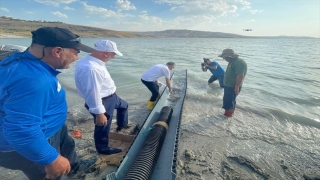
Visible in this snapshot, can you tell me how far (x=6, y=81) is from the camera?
167cm

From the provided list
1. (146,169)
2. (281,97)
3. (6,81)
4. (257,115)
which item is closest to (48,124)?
(6,81)

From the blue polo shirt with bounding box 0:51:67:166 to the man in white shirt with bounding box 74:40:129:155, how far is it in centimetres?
140

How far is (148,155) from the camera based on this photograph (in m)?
3.67

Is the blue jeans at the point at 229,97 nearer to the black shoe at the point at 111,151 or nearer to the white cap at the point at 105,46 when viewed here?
the black shoe at the point at 111,151

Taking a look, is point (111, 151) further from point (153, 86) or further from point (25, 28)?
point (25, 28)

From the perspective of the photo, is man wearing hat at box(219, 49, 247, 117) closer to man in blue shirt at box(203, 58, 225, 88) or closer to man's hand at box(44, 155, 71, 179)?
man in blue shirt at box(203, 58, 225, 88)

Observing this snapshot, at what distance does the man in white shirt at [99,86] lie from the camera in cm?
335

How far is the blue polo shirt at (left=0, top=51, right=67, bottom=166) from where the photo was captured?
1655 mm

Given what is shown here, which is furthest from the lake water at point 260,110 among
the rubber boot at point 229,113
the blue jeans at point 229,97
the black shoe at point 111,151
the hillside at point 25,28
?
the hillside at point 25,28

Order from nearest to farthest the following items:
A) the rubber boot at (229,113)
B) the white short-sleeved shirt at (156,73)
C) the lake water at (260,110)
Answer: the lake water at (260,110) < the rubber boot at (229,113) < the white short-sleeved shirt at (156,73)

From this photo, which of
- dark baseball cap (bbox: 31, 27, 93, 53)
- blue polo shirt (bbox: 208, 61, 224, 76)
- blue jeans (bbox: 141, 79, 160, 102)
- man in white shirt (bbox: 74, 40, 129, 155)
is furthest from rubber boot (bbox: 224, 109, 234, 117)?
dark baseball cap (bbox: 31, 27, 93, 53)

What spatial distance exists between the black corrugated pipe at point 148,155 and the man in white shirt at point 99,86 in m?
0.78

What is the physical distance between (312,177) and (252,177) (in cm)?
127

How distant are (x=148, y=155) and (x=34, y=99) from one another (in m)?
2.45
